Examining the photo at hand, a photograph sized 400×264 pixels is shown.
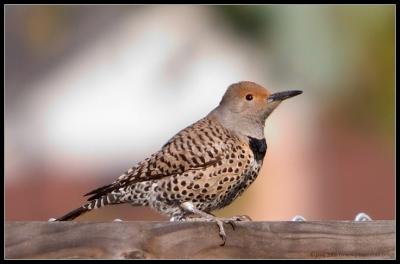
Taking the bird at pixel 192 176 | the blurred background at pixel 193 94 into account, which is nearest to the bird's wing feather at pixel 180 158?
the bird at pixel 192 176

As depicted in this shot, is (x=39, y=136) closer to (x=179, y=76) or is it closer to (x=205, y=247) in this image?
(x=179, y=76)

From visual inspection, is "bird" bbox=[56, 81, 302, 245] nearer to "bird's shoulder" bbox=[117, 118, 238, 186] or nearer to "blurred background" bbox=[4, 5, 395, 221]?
"bird's shoulder" bbox=[117, 118, 238, 186]

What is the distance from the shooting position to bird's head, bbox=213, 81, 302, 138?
6371 mm

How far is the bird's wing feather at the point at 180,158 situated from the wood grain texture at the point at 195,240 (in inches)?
44.5

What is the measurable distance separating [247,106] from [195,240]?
1788mm

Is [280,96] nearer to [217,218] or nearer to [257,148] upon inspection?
[257,148]

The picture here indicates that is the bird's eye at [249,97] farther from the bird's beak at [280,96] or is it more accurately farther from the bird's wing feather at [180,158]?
the bird's wing feather at [180,158]

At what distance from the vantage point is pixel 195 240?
15.6 feet

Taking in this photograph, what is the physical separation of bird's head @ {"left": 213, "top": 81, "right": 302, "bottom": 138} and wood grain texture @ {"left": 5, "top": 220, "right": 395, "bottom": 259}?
62.5 inches

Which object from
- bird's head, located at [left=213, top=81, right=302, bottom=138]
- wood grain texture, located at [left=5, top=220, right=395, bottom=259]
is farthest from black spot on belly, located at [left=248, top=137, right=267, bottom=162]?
wood grain texture, located at [left=5, top=220, right=395, bottom=259]

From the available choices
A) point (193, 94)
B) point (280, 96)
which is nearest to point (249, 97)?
point (280, 96)

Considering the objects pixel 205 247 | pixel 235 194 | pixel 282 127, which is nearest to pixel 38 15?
pixel 282 127

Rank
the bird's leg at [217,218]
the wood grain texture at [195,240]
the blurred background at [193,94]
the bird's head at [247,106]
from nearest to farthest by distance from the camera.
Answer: the wood grain texture at [195,240] < the bird's leg at [217,218] < the bird's head at [247,106] < the blurred background at [193,94]

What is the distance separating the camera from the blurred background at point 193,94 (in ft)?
42.8
